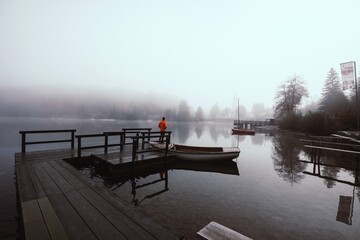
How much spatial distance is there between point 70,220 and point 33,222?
576 mm

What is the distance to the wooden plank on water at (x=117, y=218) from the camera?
115 inches

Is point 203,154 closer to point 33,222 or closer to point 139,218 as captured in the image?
point 139,218

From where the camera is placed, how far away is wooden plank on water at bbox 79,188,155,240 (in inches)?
115

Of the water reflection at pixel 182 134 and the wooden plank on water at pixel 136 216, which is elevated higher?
the wooden plank on water at pixel 136 216

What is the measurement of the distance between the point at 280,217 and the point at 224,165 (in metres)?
6.33

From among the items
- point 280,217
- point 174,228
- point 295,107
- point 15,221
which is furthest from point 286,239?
point 295,107

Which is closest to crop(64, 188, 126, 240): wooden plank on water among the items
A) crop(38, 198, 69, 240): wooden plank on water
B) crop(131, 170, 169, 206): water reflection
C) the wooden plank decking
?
the wooden plank decking

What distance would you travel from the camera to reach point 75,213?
351cm

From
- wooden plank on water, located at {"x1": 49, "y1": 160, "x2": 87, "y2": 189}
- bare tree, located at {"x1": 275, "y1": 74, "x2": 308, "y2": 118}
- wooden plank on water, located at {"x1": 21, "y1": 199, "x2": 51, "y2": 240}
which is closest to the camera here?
wooden plank on water, located at {"x1": 21, "y1": 199, "x2": 51, "y2": 240}

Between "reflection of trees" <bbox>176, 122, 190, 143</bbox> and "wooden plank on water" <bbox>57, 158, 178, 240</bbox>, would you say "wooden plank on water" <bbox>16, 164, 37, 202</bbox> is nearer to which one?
"wooden plank on water" <bbox>57, 158, 178, 240</bbox>

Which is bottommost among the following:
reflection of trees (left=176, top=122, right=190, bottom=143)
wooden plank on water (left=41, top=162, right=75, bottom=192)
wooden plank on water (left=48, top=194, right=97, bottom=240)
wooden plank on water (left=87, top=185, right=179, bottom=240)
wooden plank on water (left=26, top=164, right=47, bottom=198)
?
reflection of trees (left=176, top=122, right=190, bottom=143)

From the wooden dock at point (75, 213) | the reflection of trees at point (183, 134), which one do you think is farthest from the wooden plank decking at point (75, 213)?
the reflection of trees at point (183, 134)

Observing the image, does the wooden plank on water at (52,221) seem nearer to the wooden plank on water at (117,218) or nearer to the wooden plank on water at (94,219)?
the wooden plank on water at (94,219)

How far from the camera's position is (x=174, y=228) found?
14.9ft
